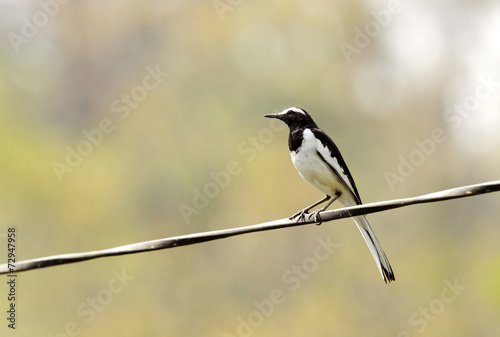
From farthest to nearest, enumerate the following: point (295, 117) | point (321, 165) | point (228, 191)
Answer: point (228, 191), point (295, 117), point (321, 165)

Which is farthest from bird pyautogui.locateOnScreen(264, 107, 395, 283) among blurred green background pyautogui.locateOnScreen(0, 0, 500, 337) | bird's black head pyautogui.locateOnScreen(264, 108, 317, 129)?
blurred green background pyautogui.locateOnScreen(0, 0, 500, 337)

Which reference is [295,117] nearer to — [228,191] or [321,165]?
[321,165]

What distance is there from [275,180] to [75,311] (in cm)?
Result: 763

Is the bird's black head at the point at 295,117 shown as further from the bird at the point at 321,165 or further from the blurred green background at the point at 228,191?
the blurred green background at the point at 228,191

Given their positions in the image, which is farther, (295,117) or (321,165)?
(295,117)

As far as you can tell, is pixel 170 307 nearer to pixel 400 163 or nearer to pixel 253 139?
pixel 253 139

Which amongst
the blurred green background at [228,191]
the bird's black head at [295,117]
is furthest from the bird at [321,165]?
the blurred green background at [228,191]

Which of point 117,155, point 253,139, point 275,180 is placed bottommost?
point 275,180

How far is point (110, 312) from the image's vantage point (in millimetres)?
21328

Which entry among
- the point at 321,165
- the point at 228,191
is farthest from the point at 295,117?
the point at 228,191

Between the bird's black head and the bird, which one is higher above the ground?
the bird's black head

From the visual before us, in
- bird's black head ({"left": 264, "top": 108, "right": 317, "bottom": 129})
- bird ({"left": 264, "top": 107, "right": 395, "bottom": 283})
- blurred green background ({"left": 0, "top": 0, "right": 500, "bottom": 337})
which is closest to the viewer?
Answer: bird ({"left": 264, "top": 107, "right": 395, "bottom": 283})

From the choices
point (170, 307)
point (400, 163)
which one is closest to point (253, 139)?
point (400, 163)

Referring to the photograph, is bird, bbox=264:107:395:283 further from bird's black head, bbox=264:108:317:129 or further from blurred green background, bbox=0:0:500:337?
blurred green background, bbox=0:0:500:337
